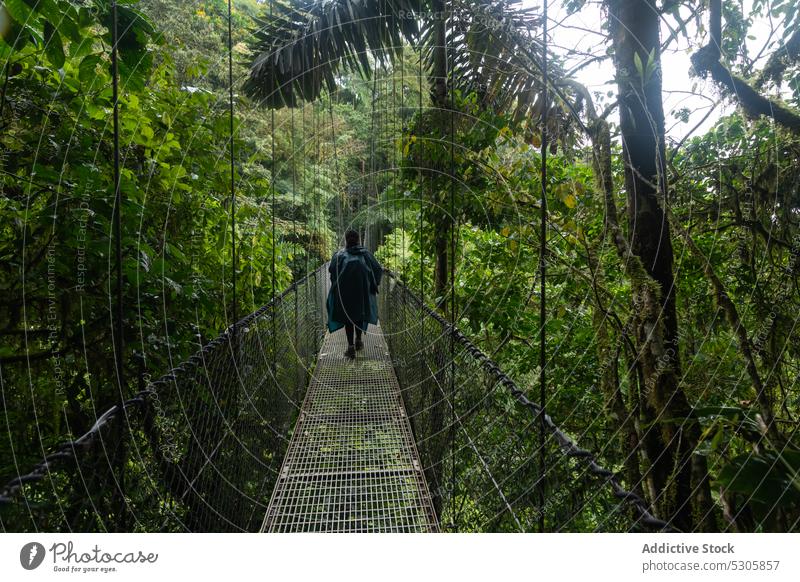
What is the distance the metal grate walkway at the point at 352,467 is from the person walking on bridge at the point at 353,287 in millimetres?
453

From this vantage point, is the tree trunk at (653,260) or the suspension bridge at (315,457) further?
the tree trunk at (653,260)

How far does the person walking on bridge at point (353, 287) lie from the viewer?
11.3 feet

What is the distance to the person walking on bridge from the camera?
3.44 metres

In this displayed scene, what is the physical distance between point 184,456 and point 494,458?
0.87 metres

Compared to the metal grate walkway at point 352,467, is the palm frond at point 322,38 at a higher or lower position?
higher

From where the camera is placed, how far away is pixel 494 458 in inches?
58.1

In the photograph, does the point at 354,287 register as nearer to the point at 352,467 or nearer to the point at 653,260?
the point at 352,467

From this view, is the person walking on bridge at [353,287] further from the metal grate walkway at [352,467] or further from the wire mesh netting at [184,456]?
the wire mesh netting at [184,456]

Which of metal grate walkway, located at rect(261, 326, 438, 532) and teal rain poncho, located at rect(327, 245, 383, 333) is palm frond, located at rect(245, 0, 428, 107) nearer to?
teal rain poncho, located at rect(327, 245, 383, 333)

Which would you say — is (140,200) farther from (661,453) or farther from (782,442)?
(782,442)

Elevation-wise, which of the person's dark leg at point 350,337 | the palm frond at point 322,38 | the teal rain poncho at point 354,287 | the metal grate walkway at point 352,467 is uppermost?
the palm frond at point 322,38

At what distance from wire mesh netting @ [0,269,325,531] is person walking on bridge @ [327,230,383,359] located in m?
1.01

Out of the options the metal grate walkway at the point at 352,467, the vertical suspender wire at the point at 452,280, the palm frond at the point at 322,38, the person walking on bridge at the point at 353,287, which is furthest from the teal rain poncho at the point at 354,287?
the palm frond at the point at 322,38

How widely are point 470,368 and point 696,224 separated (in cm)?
86
